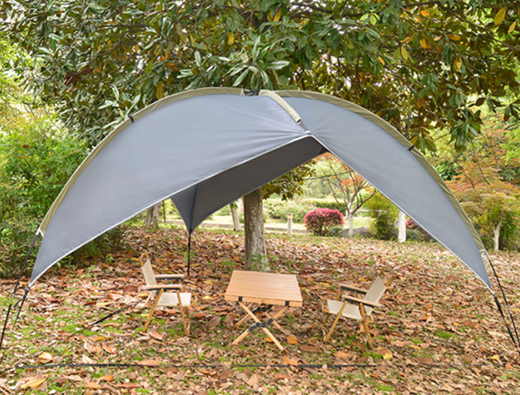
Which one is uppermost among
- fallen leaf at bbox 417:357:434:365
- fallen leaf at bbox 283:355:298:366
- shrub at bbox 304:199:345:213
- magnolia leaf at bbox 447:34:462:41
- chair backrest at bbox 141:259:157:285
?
magnolia leaf at bbox 447:34:462:41

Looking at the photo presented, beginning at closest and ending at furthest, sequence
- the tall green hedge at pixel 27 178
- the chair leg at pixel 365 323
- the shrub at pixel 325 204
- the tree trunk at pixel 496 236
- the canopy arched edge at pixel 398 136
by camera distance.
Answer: the canopy arched edge at pixel 398 136
the chair leg at pixel 365 323
the tall green hedge at pixel 27 178
the tree trunk at pixel 496 236
the shrub at pixel 325 204

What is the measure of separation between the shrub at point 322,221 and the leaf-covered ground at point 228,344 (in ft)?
22.6

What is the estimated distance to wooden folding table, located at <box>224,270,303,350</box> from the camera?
3658 mm

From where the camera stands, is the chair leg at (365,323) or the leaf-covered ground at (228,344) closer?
the leaf-covered ground at (228,344)

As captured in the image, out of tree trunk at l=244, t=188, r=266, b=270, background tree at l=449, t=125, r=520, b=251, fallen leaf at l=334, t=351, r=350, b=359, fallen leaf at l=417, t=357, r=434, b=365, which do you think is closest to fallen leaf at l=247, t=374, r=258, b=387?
fallen leaf at l=334, t=351, r=350, b=359

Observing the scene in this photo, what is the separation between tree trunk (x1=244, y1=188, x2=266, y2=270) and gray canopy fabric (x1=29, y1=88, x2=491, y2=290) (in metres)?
2.16

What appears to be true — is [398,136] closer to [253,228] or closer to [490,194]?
[253,228]

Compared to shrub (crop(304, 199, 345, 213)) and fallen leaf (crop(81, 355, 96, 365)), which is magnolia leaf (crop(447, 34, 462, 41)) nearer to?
fallen leaf (crop(81, 355, 96, 365))

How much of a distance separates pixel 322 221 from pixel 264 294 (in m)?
9.80

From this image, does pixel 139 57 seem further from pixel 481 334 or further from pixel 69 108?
pixel 481 334

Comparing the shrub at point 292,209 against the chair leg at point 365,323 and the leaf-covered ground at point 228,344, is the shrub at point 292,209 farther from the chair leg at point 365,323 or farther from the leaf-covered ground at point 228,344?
the chair leg at point 365,323

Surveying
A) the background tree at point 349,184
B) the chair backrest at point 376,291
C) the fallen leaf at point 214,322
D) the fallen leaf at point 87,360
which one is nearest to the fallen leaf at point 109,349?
the fallen leaf at point 87,360

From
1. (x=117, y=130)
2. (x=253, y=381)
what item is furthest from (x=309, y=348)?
(x=117, y=130)

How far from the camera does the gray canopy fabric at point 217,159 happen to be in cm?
281
